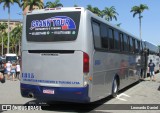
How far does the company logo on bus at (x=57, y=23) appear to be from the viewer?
981 centimetres

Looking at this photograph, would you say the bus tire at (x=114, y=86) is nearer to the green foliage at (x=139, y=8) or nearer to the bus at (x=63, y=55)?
the bus at (x=63, y=55)

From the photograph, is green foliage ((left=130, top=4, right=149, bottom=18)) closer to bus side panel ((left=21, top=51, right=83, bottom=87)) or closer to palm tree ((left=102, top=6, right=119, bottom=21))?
palm tree ((left=102, top=6, right=119, bottom=21))

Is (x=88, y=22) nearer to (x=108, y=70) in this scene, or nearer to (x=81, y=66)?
(x=81, y=66)

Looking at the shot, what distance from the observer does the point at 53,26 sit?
10.0 metres

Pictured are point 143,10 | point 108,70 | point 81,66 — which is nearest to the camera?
point 81,66

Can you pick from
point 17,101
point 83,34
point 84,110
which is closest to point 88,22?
point 83,34

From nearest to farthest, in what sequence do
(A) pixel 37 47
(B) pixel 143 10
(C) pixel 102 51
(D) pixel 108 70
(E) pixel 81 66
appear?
(E) pixel 81 66 < (A) pixel 37 47 < (C) pixel 102 51 < (D) pixel 108 70 < (B) pixel 143 10

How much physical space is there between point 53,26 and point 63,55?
1013 millimetres

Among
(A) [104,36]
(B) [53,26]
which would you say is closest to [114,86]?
(A) [104,36]

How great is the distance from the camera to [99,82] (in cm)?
1055

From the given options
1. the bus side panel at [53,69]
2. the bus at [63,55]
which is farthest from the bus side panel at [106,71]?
the bus side panel at [53,69]

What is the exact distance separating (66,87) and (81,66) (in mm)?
785

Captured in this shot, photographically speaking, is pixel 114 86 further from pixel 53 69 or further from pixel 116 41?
pixel 53 69

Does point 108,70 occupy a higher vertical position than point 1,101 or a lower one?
higher
